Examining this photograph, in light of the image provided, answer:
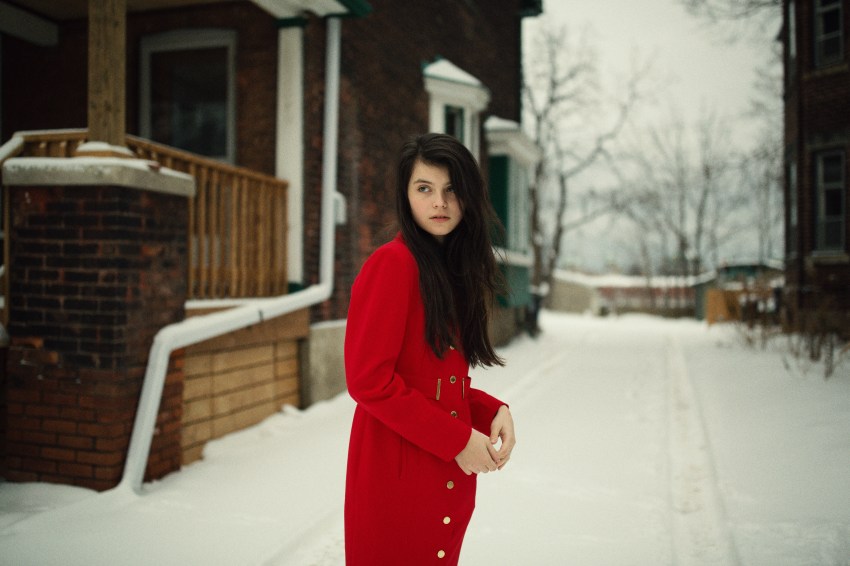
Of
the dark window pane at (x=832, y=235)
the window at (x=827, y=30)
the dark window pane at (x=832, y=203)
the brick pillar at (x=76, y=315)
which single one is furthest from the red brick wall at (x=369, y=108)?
the dark window pane at (x=832, y=235)

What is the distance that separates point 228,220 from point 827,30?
1310cm

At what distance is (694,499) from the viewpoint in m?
4.14

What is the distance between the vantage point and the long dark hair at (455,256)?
1.69 m

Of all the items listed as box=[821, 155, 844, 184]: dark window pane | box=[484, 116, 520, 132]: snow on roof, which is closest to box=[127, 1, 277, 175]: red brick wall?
box=[484, 116, 520, 132]: snow on roof

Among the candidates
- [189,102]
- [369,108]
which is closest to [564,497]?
[369,108]

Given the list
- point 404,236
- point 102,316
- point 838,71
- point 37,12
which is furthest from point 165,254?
point 838,71

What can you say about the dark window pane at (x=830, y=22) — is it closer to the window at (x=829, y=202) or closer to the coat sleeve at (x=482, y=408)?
the window at (x=829, y=202)

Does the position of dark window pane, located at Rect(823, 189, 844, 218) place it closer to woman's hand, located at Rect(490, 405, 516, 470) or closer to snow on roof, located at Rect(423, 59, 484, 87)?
snow on roof, located at Rect(423, 59, 484, 87)

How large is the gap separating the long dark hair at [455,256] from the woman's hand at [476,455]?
26cm

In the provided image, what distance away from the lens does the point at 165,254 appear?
4.28 metres

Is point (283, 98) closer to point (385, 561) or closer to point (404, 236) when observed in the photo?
point (404, 236)

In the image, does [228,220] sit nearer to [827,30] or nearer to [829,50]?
[829,50]

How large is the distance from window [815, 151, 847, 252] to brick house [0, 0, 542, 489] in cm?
757

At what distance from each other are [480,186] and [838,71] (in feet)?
44.3
